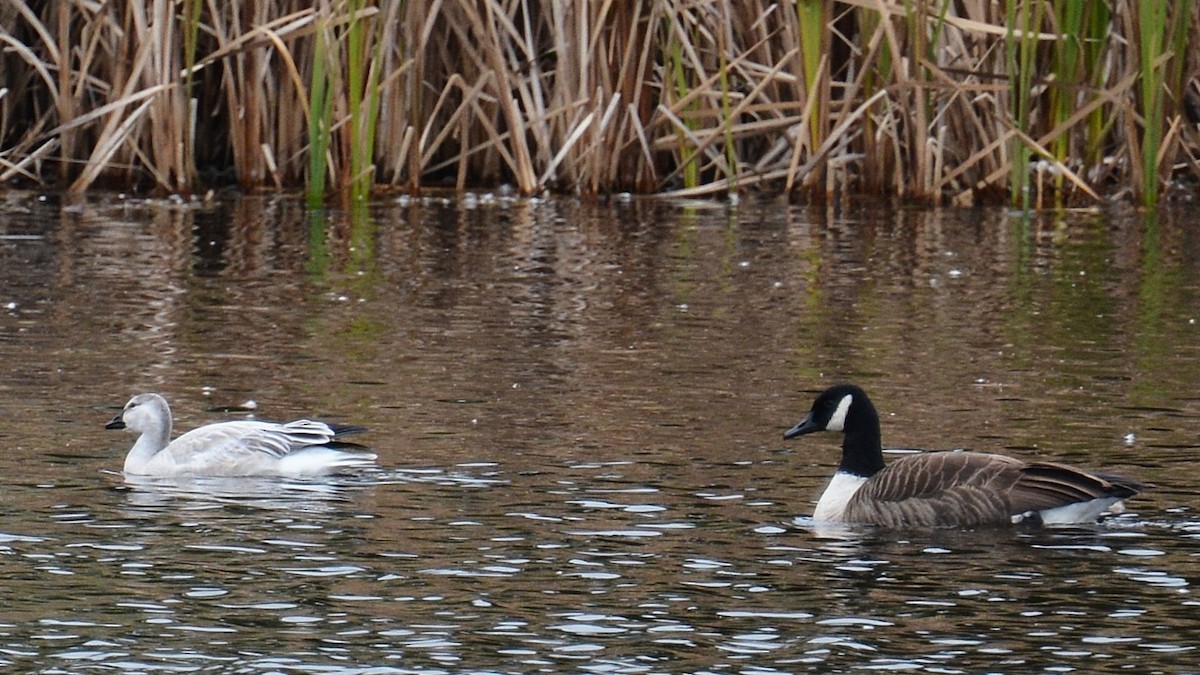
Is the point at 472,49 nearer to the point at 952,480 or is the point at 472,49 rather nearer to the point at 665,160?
the point at 665,160

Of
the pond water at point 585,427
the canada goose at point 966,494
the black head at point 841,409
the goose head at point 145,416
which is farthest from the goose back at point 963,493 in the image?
the goose head at point 145,416

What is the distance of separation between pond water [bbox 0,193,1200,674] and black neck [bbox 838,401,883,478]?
0.29 meters

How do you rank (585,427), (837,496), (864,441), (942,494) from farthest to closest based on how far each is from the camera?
(585,427) → (864,441) → (837,496) → (942,494)

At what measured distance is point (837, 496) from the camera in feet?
29.6

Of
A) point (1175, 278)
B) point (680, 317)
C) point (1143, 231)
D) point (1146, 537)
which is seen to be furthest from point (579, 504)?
point (1143, 231)

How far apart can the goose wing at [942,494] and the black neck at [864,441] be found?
0.34 m

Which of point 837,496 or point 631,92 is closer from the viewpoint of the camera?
point 837,496

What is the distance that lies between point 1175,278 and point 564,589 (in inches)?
385

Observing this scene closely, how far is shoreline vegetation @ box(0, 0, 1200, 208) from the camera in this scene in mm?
19422

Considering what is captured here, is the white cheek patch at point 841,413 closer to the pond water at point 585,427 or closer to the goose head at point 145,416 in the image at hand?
the pond water at point 585,427

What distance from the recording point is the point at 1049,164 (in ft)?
67.6

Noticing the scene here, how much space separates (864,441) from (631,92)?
447 inches

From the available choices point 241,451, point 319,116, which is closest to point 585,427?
point 241,451

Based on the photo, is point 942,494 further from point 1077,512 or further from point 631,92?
point 631,92
